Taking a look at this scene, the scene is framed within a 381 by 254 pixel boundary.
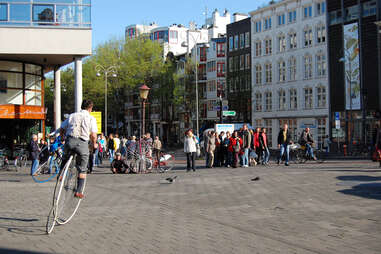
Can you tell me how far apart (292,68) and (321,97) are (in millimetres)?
6650

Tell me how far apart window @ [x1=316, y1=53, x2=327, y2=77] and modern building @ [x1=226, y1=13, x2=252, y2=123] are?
34.7ft

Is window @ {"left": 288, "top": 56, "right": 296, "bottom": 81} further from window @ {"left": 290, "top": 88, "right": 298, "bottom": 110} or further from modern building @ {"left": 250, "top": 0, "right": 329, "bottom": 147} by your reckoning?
window @ {"left": 290, "top": 88, "right": 298, "bottom": 110}

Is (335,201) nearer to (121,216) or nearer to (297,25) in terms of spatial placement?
(121,216)

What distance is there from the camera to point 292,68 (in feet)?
226

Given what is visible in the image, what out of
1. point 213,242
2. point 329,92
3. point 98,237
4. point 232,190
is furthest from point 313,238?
point 329,92

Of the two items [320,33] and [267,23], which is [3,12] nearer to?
[320,33]

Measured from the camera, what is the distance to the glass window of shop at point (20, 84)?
34.0m

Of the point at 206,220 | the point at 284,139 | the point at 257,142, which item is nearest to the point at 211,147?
the point at 257,142

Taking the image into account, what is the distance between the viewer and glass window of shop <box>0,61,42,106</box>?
112ft

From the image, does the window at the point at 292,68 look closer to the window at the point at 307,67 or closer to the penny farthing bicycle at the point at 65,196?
the window at the point at 307,67

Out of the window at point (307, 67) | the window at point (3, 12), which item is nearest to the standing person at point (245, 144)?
the window at point (3, 12)

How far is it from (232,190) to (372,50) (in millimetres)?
46338

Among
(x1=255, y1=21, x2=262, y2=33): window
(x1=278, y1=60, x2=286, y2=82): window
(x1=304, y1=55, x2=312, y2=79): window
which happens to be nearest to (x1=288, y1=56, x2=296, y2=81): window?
(x1=278, y1=60, x2=286, y2=82): window

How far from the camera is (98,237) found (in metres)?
7.83
